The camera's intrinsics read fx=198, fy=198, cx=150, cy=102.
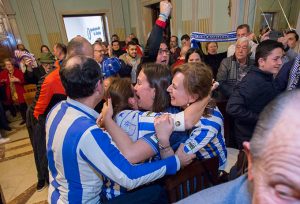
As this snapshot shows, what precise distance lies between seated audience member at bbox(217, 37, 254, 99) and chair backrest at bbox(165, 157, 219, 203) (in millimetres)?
1667

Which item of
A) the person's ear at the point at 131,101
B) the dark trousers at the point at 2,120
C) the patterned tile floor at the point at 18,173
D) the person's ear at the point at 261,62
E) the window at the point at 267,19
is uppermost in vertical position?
the window at the point at 267,19

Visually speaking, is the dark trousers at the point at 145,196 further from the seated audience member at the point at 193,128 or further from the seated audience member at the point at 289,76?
the seated audience member at the point at 289,76

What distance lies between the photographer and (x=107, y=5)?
358 inches

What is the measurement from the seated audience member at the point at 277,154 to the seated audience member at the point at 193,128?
0.60m

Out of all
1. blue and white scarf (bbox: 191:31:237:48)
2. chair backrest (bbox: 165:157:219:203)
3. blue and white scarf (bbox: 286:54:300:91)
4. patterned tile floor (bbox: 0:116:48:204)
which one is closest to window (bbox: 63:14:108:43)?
patterned tile floor (bbox: 0:116:48:204)

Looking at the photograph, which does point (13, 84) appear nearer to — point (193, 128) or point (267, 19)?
point (193, 128)

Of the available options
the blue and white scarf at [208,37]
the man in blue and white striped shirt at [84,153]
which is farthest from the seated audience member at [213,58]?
the man in blue and white striped shirt at [84,153]

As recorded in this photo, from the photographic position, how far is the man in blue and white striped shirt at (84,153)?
0.93 metres

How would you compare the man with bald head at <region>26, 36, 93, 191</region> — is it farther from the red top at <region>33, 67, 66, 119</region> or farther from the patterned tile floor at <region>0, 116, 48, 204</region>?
the patterned tile floor at <region>0, 116, 48, 204</region>

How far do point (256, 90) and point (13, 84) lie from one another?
5419mm

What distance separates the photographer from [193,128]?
1.32 m

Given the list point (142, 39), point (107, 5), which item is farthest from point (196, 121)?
point (107, 5)

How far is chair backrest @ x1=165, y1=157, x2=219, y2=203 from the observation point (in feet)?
3.55

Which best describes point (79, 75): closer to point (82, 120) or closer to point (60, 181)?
point (82, 120)
